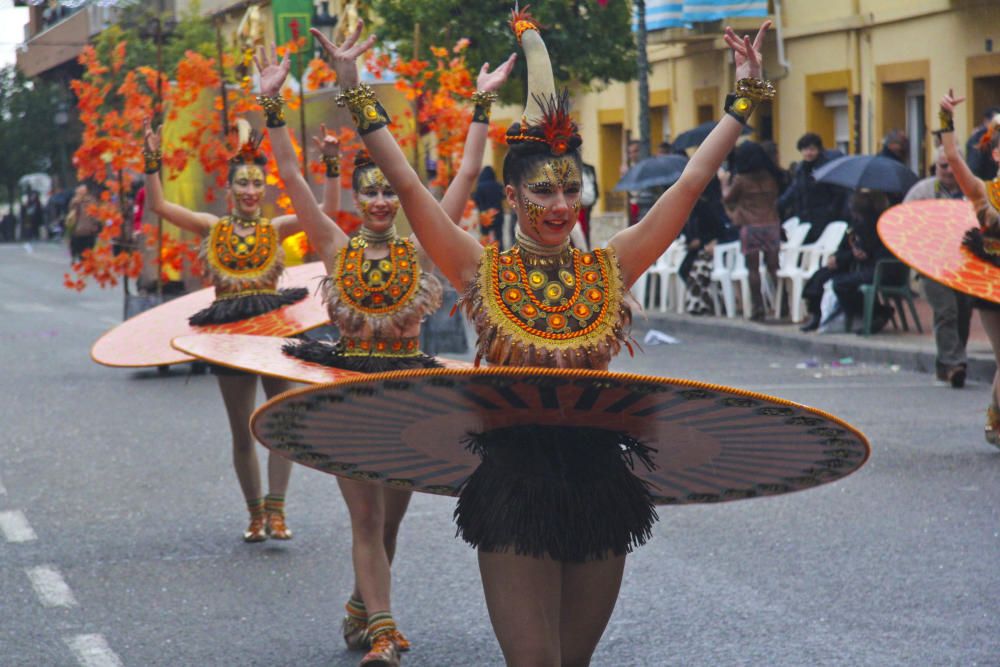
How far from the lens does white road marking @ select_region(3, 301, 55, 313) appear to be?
2578 centimetres

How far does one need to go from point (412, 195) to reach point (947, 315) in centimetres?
936

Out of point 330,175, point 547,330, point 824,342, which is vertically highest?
point 330,175

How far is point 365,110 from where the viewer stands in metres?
4.37

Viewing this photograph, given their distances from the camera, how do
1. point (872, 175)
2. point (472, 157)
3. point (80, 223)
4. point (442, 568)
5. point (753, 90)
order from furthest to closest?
point (80, 223) → point (872, 175) → point (442, 568) → point (472, 157) → point (753, 90)

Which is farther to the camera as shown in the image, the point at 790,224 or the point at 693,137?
the point at 693,137

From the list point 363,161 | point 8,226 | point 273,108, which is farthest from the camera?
point 8,226

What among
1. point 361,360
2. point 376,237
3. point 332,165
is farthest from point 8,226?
point 361,360

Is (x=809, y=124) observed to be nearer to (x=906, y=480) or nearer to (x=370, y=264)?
(x=906, y=480)

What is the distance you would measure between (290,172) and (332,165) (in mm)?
1228

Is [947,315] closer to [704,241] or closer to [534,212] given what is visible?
[704,241]

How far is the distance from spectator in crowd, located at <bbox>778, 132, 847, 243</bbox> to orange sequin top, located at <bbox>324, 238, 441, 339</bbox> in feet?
38.9

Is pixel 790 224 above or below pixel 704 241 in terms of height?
above

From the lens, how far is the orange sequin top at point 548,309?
4.26m

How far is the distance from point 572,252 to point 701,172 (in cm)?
40
